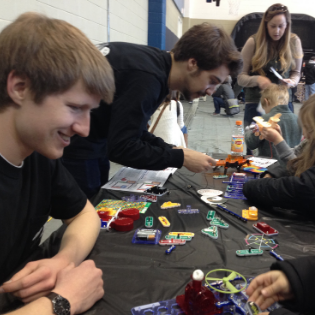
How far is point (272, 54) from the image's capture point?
8.54 feet

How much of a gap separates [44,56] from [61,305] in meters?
0.53

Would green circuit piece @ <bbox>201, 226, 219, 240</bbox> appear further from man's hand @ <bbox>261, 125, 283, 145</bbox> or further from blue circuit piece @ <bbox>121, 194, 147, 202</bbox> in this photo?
man's hand @ <bbox>261, 125, 283, 145</bbox>

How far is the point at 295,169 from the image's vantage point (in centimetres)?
147

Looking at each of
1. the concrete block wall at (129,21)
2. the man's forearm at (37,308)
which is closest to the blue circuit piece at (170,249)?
the man's forearm at (37,308)

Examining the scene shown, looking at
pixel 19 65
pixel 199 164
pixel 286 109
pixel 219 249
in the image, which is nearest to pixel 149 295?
pixel 219 249

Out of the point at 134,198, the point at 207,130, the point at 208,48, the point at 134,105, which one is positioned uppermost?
the point at 208,48

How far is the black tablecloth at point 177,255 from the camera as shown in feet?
2.46

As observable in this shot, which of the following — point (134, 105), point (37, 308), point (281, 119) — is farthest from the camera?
point (281, 119)

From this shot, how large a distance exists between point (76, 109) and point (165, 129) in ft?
6.54

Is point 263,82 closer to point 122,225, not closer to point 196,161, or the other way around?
point 196,161

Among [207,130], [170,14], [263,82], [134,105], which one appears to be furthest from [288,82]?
[170,14]

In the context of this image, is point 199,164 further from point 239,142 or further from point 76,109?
point 76,109

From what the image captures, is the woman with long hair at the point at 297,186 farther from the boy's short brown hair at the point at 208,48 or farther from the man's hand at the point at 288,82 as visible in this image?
the man's hand at the point at 288,82

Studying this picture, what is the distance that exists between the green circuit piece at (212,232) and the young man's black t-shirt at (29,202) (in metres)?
0.42
